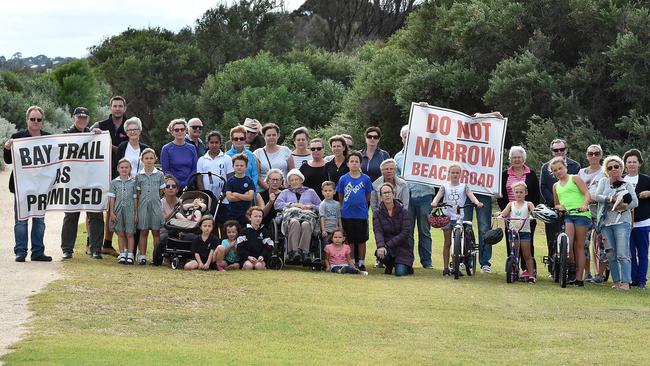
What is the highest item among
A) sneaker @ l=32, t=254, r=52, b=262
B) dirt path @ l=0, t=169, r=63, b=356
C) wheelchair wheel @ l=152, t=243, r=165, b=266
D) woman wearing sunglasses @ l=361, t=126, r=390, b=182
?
woman wearing sunglasses @ l=361, t=126, r=390, b=182

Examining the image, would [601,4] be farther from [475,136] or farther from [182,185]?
[182,185]

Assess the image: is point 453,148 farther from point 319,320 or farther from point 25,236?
point 319,320

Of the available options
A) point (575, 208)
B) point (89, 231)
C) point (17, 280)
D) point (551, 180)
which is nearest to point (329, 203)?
point (551, 180)

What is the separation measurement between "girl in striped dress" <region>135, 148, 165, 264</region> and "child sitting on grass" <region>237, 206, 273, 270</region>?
1282mm

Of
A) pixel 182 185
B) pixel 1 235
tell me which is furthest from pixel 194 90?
pixel 182 185

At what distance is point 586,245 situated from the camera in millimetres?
18969

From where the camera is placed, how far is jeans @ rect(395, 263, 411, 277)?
63.5 feet

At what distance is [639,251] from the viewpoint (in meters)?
18.9

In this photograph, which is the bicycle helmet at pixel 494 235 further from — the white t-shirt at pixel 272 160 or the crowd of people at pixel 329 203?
the white t-shirt at pixel 272 160

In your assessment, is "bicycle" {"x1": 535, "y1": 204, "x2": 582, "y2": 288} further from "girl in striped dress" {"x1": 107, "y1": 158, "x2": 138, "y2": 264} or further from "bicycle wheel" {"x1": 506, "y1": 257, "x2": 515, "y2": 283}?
"girl in striped dress" {"x1": 107, "y1": 158, "x2": 138, "y2": 264}

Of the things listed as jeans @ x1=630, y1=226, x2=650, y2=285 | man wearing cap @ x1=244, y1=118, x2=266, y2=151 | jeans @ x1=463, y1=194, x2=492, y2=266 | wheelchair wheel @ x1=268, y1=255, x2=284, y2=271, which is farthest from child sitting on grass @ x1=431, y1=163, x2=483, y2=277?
man wearing cap @ x1=244, y1=118, x2=266, y2=151

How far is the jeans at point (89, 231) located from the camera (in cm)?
1980

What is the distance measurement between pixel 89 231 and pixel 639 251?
27.0 ft

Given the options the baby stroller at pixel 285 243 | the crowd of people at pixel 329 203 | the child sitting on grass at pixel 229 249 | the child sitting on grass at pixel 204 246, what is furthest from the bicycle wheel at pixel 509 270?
the child sitting on grass at pixel 204 246
